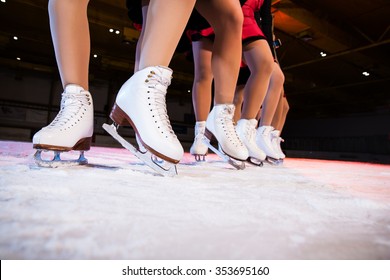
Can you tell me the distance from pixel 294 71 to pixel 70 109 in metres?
9.32

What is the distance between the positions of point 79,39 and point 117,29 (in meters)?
6.13

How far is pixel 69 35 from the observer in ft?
2.59

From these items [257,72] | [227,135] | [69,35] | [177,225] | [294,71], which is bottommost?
[177,225]

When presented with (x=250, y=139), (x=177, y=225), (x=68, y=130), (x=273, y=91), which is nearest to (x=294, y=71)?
(x=273, y=91)

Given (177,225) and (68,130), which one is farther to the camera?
(68,130)

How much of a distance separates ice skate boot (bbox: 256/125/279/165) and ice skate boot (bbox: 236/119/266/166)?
275mm

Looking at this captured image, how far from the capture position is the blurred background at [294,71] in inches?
214

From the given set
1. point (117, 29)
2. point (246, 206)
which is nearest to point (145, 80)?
point (246, 206)

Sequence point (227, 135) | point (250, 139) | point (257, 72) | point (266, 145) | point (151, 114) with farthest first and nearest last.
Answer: point (266, 145)
point (257, 72)
point (250, 139)
point (227, 135)
point (151, 114)

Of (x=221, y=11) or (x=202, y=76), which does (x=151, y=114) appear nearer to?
(x=221, y=11)

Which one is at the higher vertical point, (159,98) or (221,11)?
(221,11)

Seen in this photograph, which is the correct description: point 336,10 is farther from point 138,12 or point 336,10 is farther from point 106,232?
point 106,232

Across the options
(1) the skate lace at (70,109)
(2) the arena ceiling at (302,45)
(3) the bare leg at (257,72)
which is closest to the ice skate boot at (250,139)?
(3) the bare leg at (257,72)
